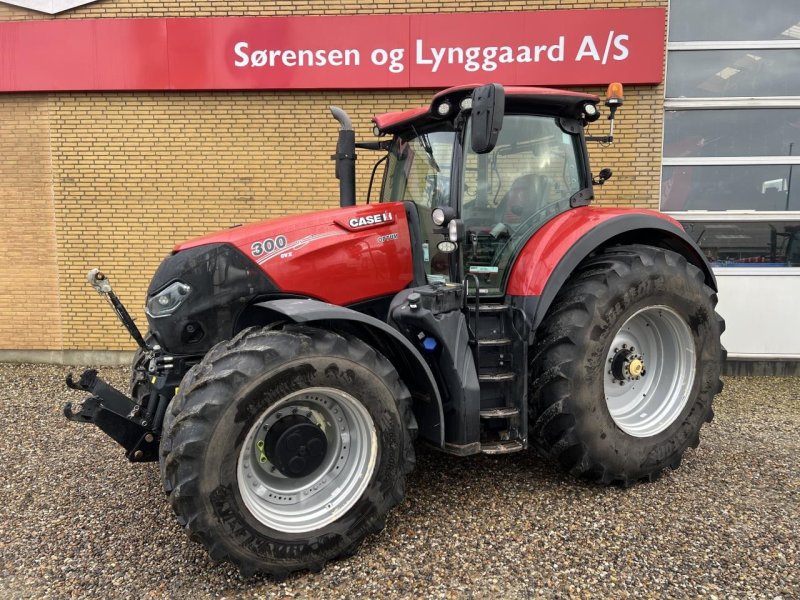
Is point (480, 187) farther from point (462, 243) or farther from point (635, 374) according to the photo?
point (635, 374)

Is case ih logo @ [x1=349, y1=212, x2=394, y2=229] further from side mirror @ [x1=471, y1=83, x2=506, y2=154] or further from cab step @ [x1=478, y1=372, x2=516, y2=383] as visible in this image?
cab step @ [x1=478, y1=372, x2=516, y2=383]

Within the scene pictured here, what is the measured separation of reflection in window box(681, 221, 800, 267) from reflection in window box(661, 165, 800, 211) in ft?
0.72

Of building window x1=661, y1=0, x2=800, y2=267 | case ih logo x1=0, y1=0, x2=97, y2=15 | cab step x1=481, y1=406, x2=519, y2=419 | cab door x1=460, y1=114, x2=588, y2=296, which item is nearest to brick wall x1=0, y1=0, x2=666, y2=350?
case ih logo x1=0, y1=0, x2=97, y2=15

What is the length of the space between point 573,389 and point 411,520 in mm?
1151

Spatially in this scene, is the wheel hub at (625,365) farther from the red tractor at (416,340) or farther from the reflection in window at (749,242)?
the reflection in window at (749,242)

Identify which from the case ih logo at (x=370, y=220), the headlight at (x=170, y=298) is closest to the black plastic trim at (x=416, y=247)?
the case ih logo at (x=370, y=220)

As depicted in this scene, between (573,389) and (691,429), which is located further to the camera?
(691,429)

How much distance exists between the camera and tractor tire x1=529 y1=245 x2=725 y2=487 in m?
3.03

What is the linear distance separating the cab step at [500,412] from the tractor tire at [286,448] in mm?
470

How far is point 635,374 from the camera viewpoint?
11.0 feet

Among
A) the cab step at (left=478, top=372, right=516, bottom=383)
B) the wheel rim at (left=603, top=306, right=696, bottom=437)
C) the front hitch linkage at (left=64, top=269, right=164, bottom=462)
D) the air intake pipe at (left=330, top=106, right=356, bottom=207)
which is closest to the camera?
the front hitch linkage at (left=64, top=269, right=164, bottom=462)

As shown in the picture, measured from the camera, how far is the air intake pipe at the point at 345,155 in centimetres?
374

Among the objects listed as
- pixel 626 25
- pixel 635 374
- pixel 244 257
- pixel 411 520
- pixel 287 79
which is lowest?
pixel 411 520

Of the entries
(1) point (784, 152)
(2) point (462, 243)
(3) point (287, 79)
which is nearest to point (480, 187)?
(2) point (462, 243)
